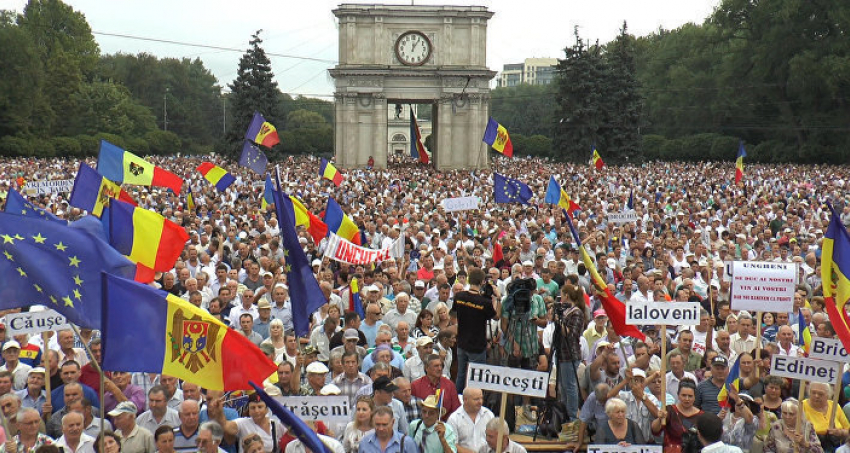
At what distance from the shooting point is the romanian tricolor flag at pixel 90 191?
17094 mm

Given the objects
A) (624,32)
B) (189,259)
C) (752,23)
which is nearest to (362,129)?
(624,32)

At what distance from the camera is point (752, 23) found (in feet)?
223

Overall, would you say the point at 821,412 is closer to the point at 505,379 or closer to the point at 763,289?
the point at 763,289

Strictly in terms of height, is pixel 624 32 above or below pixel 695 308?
above

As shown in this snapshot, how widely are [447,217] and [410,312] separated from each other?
12.1m

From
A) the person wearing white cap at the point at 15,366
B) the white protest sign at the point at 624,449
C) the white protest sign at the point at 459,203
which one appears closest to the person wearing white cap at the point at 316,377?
the white protest sign at the point at 624,449

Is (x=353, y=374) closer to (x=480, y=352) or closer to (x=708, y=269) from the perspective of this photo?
(x=480, y=352)

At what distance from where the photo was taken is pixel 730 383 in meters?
10.4

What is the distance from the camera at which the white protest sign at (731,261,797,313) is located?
35.7 ft

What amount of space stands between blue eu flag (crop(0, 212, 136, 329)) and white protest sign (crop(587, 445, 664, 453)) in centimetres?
407

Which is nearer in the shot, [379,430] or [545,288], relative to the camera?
[379,430]

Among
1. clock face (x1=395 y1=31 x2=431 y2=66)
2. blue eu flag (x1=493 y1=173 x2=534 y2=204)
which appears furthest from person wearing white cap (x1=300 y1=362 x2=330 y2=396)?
clock face (x1=395 y1=31 x2=431 y2=66)

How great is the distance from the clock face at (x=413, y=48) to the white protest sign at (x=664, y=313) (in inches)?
2174

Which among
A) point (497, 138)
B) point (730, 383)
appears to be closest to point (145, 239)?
point (730, 383)
